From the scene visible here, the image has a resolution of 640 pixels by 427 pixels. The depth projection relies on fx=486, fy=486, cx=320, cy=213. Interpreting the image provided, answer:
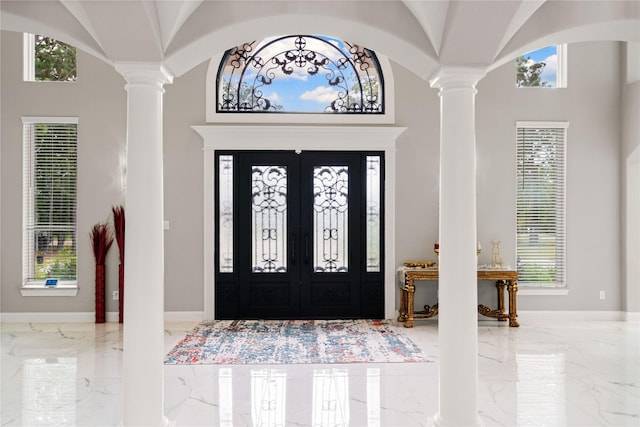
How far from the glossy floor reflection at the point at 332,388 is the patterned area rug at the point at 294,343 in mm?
208

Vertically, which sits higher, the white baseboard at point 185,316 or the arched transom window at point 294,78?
the arched transom window at point 294,78

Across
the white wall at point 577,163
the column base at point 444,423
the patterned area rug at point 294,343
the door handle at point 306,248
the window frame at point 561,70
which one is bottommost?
the patterned area rug at point 294,343

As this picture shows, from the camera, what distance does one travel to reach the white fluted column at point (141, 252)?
9.54 ft

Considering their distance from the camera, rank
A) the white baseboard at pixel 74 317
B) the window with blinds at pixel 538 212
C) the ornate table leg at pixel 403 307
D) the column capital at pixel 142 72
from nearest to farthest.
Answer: the column capital at pixel 142 72, the ornate table leg at pixel 403 307, the white baseboard at pixel 74 317, the window with blinds at pixel 538 212

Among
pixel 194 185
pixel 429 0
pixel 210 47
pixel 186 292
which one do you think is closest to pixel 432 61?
pixel 429 0

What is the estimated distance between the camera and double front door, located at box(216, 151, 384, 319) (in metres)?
6.64

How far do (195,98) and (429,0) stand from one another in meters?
4.54

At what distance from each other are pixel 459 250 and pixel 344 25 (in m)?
1.54

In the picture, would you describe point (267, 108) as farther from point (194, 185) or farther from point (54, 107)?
point (54, 107)

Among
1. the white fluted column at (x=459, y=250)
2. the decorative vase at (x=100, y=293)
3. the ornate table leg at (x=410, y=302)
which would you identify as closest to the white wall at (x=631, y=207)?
the ornate table leg at (x=410, y=302)

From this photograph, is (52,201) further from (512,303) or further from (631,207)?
(631,207)

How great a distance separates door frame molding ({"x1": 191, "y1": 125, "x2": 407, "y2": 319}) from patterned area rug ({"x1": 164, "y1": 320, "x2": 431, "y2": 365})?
0.60 metres

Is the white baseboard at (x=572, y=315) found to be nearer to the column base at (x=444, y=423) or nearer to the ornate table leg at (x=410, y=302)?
the ornate table leg at (x=410, y=302)

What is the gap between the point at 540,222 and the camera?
679cm
